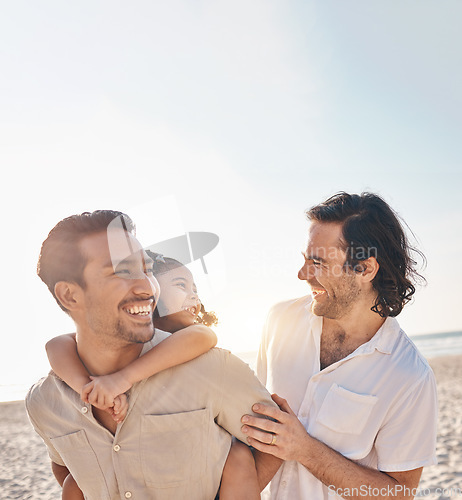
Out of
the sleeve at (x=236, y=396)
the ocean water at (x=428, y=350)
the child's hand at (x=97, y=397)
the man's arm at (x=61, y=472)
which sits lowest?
the ocean water at (x=428, y=350)

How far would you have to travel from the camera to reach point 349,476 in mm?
2600

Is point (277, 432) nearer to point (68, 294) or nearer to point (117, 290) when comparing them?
point (117, 290)

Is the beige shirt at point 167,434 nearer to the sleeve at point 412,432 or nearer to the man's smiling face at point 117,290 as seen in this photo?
Result: the man's smiling face at point 117,290

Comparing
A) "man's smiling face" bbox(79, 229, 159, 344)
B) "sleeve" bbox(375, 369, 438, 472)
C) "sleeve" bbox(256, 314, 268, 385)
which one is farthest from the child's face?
"sleeve" bbox(375, 369, 438, 472)

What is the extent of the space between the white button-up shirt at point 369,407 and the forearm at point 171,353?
843 mm

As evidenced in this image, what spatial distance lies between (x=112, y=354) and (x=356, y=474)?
1.46 meters

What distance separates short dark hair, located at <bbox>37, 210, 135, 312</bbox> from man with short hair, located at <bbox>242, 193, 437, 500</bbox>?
1.12 meters

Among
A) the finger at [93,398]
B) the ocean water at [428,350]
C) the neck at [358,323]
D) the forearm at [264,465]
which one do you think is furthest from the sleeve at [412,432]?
the ocean water at [428,350]

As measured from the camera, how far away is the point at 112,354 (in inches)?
95.0

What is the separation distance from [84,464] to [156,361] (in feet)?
1.95

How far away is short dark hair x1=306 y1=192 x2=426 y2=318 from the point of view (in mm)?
3332

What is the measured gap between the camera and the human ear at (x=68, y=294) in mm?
2447

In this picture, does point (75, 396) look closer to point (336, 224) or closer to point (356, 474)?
point (356, 474)

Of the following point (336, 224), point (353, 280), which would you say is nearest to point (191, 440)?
point (353, 280)
